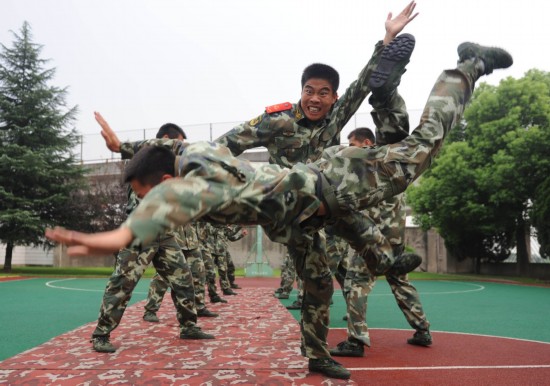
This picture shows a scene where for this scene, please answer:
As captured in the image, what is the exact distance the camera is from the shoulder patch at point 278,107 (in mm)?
4238

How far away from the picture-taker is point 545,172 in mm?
17719

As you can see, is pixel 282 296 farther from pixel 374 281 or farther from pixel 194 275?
pixel 374 281

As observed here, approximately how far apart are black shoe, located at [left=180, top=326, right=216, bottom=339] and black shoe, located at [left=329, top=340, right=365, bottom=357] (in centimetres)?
126

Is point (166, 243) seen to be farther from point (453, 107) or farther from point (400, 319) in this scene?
point (400, 319)

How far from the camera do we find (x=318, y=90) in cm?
411

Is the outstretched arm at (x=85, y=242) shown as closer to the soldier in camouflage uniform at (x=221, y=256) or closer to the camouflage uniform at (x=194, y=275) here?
the camouflage uniform at (x=194, y=275)

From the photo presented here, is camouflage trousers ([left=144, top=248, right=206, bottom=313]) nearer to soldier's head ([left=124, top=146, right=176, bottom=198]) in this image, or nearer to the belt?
soldier's head ([left=124, top=146, right=176, bottom=198])

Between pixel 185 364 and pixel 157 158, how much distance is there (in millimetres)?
1782

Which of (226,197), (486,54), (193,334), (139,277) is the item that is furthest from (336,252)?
(226,197)

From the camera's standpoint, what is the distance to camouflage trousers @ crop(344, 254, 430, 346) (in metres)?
4.45

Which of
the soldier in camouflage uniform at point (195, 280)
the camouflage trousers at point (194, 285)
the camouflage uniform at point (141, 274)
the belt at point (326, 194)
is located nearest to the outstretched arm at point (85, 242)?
the belt at point (326, 194)

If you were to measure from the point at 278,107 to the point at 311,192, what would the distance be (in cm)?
165

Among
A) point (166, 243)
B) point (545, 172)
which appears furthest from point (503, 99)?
point (166, 243)

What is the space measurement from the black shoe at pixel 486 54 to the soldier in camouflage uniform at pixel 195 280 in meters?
3.73
